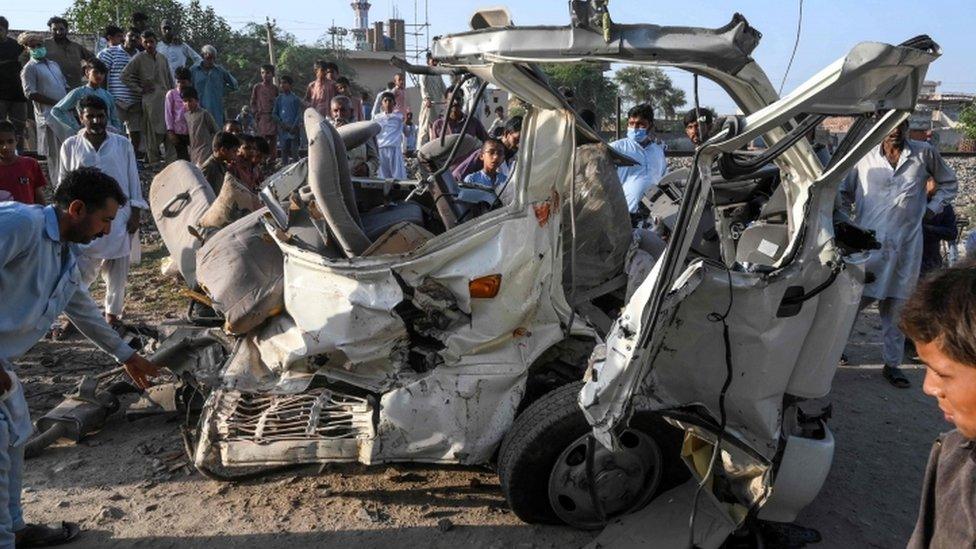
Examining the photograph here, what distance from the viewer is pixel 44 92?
30.2 ft

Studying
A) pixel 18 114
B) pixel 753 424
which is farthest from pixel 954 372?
pixel 18 114

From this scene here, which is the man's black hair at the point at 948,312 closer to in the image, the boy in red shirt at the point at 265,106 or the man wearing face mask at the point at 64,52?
the man wearing face mask at the point at 64,52

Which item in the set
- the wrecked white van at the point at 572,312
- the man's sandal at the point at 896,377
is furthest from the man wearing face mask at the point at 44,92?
the man's sandal at the point at 896,377

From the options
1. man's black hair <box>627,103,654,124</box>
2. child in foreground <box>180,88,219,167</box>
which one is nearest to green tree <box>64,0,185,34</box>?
child in foreground <box>180,88,219,167</box>

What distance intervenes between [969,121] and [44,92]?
33.9m

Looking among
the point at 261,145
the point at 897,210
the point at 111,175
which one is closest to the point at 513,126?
the point at 261,145

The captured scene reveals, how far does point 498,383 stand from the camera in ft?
11.6

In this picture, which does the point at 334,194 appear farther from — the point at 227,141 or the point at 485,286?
the point at 227,141

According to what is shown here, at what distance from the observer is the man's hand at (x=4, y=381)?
278 centimetres

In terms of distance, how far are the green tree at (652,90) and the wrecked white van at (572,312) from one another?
4012 cm

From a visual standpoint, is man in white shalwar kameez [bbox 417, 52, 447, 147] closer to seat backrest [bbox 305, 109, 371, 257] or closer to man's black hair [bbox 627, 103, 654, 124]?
man's black hair [bbox 627, 103, 654, 124]

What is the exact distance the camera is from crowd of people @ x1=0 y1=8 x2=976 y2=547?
115 inches

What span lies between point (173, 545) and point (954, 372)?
326cm

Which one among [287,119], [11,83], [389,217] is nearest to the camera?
[389,217]
